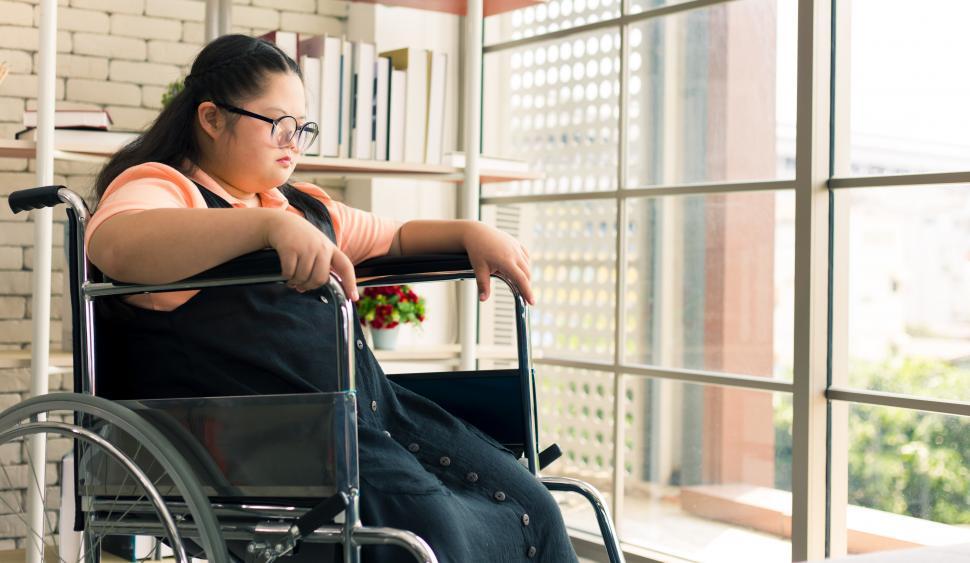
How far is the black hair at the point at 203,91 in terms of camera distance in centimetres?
144

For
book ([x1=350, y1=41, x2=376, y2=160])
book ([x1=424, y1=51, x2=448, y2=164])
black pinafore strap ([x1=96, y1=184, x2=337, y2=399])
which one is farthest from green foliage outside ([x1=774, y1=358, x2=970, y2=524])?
black pinafore strap ([x1=96, y1=184, x2=337, y2=399])

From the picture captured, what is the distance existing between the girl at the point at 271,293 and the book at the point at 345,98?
0.98 meters

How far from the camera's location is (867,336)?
253 centimetres

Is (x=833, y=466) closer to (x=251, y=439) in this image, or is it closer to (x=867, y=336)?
(x=867, y=336)

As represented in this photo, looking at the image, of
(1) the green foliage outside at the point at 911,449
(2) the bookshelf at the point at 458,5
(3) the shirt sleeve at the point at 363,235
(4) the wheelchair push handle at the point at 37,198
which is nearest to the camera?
(4) the wheelchair push handle at the point at 37,198

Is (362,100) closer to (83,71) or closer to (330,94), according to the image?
(330,94)

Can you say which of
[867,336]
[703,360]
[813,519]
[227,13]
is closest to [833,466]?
[813,519]

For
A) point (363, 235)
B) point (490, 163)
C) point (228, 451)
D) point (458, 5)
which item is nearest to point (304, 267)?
point (228, 451)

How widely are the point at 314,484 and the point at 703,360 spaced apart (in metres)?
1.89

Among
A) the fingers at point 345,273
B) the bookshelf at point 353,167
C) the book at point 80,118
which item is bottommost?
the fingers at point 345,273

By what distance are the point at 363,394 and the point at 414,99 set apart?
53.7 inches

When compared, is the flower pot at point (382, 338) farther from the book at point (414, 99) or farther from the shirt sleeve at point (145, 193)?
the shirt sleeve at point (145, 193)

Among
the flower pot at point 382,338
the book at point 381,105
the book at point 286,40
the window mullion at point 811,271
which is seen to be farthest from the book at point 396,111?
the window mullion at point 811,271

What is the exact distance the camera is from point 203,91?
4.83 ft
